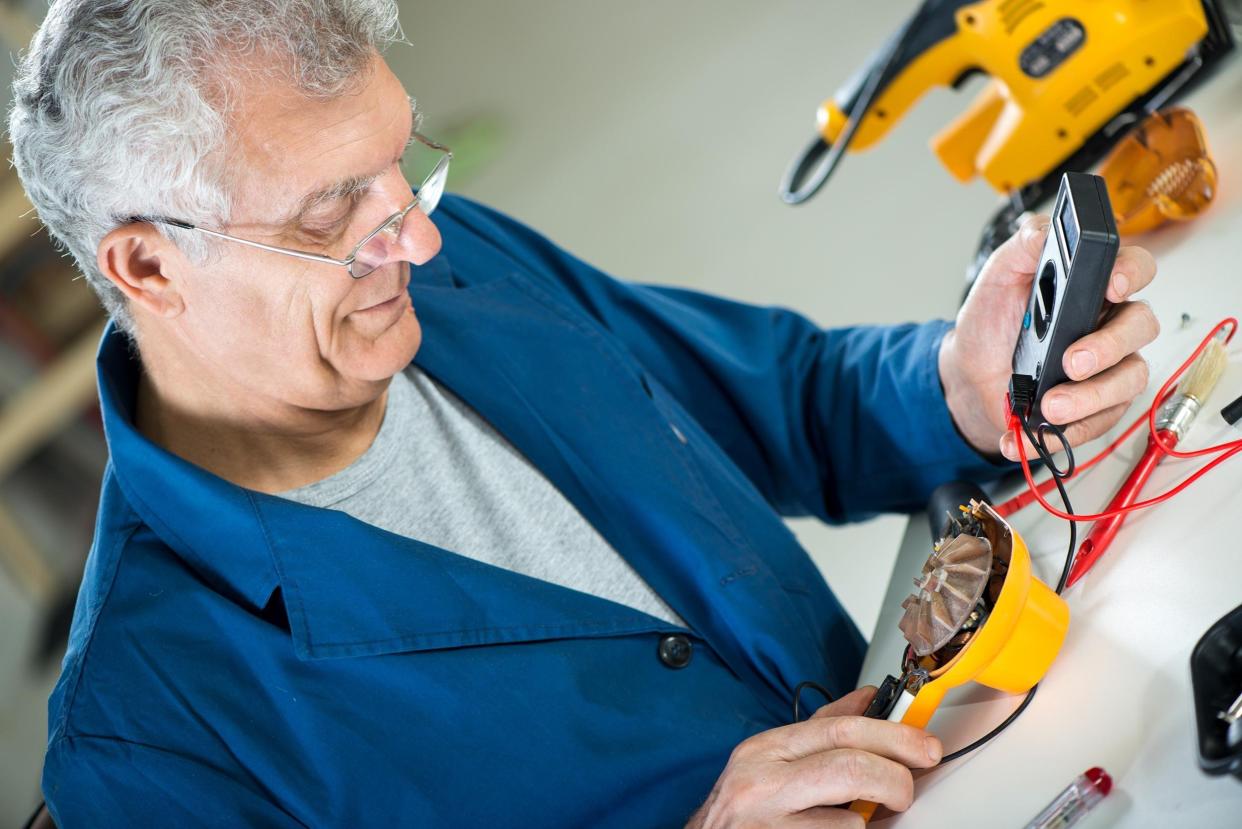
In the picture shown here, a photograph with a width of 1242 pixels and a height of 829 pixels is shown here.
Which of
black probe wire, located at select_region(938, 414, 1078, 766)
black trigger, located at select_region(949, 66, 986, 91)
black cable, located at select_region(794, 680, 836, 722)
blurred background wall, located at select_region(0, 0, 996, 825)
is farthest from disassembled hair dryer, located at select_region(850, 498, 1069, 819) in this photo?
blurred background wall, located at select_region(0, 0, 996, 825)

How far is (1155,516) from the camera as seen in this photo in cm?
75

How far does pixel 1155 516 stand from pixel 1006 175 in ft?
2.02

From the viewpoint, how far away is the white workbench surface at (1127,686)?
614 millimetres

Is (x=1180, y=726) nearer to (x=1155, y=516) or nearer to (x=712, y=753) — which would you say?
(x=1155, y=516)

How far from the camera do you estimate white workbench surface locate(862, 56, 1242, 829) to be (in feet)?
2.02

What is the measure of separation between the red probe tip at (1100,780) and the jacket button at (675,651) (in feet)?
1.31

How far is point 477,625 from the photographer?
0.93 metres

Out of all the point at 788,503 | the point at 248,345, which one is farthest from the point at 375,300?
the point at 788,503

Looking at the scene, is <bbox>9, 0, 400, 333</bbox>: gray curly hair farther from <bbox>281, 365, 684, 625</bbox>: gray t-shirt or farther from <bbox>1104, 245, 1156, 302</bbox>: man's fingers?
<bbox>1104, 245, 1156, 302</bbox>: man's fingers

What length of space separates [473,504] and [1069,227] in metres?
0.56

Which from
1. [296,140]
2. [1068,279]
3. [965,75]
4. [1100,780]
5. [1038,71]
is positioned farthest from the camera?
[965,75]

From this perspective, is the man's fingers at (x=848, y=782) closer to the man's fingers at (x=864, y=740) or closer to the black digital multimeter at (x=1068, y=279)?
the man's fingers at (x=864, y=740)

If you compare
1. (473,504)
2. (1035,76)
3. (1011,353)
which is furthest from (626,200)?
(1011,353)

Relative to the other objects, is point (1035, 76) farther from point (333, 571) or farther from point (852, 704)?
point (333, 571)
